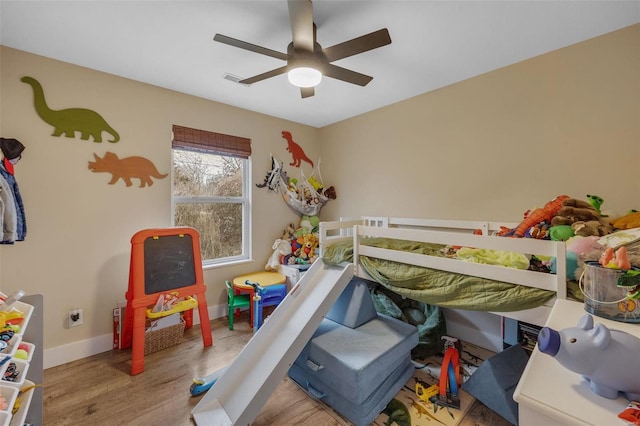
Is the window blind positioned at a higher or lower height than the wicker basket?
higher

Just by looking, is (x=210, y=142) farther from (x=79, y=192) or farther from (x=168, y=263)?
(x=168, y=263)

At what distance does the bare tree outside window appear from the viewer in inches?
110

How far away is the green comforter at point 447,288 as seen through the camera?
132 cm

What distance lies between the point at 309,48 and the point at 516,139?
1834 mm

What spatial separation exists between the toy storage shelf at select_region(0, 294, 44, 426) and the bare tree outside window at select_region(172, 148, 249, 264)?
166cm

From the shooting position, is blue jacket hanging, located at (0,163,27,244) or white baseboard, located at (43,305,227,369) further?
white baseboard, located at (43,305,227,369)

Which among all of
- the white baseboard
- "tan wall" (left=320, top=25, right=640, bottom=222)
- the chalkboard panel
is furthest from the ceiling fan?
the white baseboard

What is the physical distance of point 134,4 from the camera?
1544 mm

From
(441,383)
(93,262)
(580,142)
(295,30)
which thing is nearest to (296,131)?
(295,30)

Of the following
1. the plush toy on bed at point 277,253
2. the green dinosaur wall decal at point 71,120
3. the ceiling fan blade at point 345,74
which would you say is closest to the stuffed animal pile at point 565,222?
the ceiling fan blade at point 345,74

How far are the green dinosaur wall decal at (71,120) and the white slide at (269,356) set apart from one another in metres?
2.14

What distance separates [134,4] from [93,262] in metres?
1.98

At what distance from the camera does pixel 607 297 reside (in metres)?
0.97

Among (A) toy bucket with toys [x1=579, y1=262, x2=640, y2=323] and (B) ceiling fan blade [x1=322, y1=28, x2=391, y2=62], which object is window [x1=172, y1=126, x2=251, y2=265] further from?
(A) toy bucket with toys [x1=579, y1=262, x2=640, y2=323]
